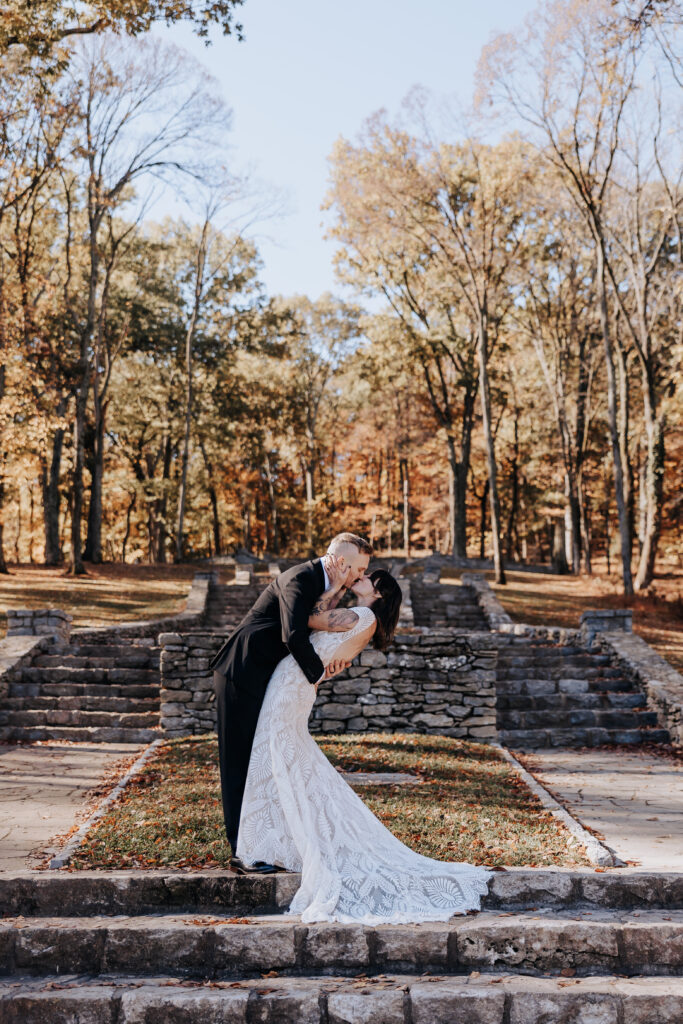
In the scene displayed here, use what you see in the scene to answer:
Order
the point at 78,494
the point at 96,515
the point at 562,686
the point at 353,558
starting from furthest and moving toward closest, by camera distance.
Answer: the point at 96,515 → the point at 78,494 → the point at 562,686 → the point at 353,558

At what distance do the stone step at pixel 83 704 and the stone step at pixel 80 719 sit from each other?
0.89 ft

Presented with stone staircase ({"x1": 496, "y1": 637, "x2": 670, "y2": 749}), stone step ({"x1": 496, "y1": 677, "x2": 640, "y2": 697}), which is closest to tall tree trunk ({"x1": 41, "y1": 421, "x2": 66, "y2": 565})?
stone staircase ({"x1": 496, "y1": 637, "x2": 670, "y2": 749})

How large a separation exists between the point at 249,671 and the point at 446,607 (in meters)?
14.6

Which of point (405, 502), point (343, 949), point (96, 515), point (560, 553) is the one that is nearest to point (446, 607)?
point (560, 553)

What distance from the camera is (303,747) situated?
16.3 feet

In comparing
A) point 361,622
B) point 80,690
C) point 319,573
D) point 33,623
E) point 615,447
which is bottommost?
point 80,690

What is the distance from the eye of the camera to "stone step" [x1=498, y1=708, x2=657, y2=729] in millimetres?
11742

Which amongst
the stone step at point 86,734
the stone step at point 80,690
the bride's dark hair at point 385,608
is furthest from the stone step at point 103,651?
the bride's dark hair at point 385,608

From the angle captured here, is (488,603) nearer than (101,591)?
Yes

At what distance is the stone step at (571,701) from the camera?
12.3 m

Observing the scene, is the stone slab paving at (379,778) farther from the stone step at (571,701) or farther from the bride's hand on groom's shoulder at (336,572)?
the stone step at (571,701)

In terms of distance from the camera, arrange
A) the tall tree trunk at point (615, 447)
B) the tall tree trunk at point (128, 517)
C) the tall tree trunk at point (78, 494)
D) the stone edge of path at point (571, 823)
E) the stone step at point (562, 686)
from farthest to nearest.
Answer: the tall tree trunk at point (128, 517) < the tall tree trunk at point (78, 494) < the tall tree trunk at point (615, 447) < the stone step at point (562, 686) < the stone edge of path at point (571, 823)

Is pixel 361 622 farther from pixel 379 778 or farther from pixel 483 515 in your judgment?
pixel 483 515

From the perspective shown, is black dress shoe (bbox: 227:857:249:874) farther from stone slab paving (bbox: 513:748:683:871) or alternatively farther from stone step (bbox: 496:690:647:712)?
stone step (bbox: 496:690:647:712)
